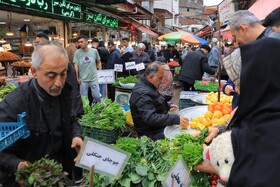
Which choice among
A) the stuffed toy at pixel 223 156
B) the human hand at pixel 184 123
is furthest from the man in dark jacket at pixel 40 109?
the human hand at pixel 184 123

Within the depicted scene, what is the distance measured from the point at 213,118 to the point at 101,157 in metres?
1.89

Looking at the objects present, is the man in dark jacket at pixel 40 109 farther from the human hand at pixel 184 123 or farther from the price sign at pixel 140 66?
the price sign at pixel 140 66

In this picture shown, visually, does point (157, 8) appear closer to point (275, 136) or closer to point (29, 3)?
point (29, 3)

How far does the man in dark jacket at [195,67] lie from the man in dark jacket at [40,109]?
227 inches

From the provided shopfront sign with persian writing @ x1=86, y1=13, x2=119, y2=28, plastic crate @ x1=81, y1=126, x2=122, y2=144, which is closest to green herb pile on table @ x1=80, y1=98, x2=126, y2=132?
plastic crate @ x1=81, y1=126, x2=122, y2=144

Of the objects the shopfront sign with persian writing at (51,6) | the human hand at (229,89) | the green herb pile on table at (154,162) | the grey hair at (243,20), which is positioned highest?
the shopfront sign with persian writing at (51,6)

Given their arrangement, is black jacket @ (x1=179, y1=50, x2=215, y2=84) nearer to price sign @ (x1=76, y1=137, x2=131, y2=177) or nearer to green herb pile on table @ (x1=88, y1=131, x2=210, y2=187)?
green herb pile on table @ (x1=88, y1=131, x2=210, y2=187)

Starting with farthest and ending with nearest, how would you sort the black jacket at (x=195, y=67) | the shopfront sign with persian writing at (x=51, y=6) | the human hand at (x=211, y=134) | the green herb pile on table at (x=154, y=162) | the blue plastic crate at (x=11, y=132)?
1. the black jacket at (x=195, y=67)
2. the shopfront sign with persian writing at (x=51, y=6)
3. the human hand at (x=211, y=134)
4. the green herb pile on table at (x=154, y=162)
5. the blue plastic crate at (x=11, y=132)

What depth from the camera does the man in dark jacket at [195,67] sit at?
24.7 feet

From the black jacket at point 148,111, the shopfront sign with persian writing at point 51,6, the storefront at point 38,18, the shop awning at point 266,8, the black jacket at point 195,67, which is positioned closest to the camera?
the black jacket at point 148,111

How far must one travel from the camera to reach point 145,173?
217cm

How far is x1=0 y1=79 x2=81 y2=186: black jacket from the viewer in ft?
6.36

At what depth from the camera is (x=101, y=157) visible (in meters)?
1.84

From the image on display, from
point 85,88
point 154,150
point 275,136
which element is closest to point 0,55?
point 85,88
